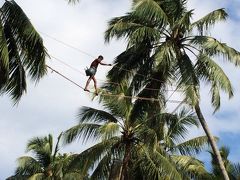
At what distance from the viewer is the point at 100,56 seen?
1842 centimetres

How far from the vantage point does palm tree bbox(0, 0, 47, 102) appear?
1530cm

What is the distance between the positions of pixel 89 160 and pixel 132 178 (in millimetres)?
1672

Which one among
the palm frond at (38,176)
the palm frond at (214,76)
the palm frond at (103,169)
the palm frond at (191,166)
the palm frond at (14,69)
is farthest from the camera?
the palm frond at (38,176)

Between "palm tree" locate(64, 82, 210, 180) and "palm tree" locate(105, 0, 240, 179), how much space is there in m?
1.05

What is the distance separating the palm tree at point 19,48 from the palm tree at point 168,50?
575cm

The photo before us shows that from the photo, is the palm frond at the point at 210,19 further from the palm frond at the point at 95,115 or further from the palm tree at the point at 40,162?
the palm tree at the point at 40,162

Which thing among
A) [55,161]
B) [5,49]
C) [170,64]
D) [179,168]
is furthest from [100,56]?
[55,161]

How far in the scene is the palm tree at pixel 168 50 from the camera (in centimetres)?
2039

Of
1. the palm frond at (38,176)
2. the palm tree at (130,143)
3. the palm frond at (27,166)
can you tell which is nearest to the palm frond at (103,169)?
the palm tree at (130,143)

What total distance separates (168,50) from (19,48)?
21.5 ft

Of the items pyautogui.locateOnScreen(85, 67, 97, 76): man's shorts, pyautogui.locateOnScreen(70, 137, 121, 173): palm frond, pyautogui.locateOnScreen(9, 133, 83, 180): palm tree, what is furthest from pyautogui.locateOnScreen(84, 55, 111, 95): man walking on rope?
pyautogui.locateOnScreen(9, 133, 83, 180): palm tree

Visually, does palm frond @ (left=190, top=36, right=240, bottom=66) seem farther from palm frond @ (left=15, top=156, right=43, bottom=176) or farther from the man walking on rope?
palm frond @ (left=15, top=156, right=43, bottom=176)

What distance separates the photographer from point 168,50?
20.6 meters

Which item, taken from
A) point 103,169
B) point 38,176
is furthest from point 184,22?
point 38,176
